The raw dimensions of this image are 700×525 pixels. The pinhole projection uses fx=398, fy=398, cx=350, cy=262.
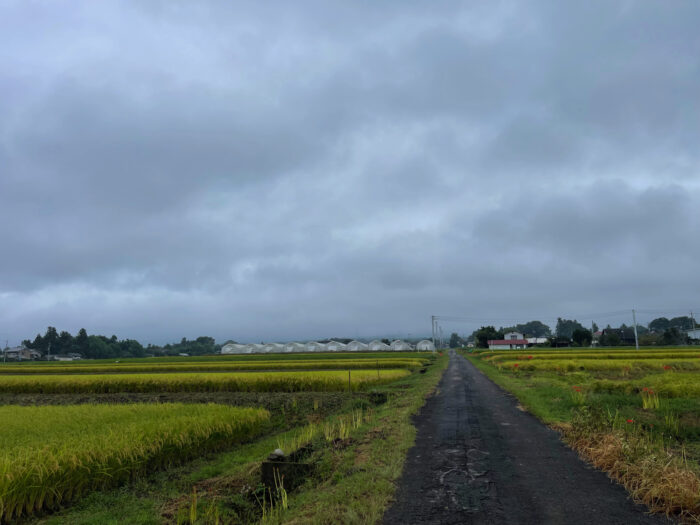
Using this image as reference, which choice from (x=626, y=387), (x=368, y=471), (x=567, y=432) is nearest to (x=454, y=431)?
(x=567, y=432)

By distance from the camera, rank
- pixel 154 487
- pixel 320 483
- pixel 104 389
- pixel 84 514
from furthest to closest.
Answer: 1. pixel 104 389
2. pixel 154 487
3. pixel 320 483
4. pixel 84 514

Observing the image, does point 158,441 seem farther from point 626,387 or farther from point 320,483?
point 626,387

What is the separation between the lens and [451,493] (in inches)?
283

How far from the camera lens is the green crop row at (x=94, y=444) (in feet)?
25.6

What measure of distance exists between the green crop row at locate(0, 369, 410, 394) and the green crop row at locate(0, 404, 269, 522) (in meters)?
10.2

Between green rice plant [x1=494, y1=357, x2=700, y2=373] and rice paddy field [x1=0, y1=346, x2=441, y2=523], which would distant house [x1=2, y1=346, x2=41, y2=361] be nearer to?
rice paddy field [x1=0, y1=346, x2=441, y2=523]

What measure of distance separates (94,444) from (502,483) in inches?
366

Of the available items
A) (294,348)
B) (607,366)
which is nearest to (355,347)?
(294,348)

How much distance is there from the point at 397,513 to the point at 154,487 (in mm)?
6318

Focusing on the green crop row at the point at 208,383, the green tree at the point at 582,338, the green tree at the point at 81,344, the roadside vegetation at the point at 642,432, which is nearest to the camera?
the roadside vegetation at the point at 642,432

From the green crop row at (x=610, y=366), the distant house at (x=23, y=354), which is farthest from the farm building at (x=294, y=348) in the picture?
the green crop row at (x=610, y=366)

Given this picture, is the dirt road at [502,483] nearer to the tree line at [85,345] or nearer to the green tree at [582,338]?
the green tree at [582,338]

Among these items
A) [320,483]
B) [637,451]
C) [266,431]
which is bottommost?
[266,431]

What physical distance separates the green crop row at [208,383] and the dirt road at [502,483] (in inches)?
564
